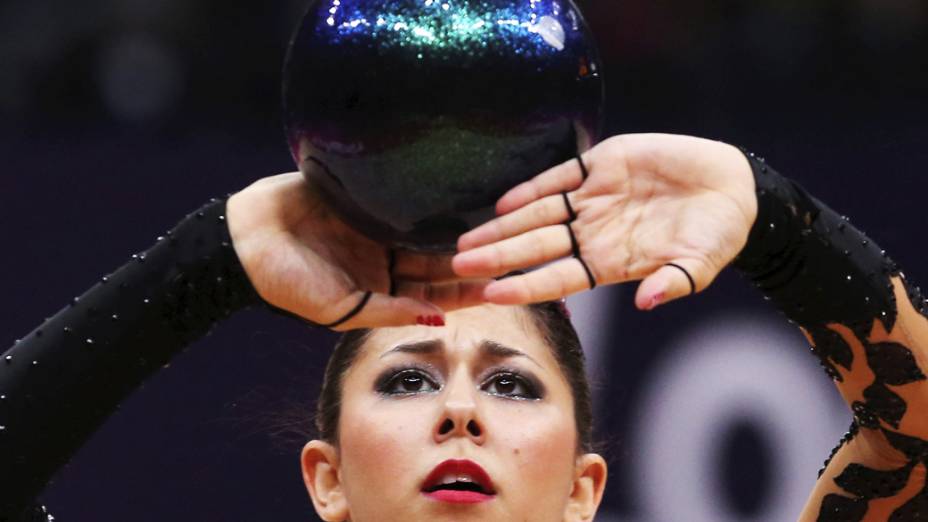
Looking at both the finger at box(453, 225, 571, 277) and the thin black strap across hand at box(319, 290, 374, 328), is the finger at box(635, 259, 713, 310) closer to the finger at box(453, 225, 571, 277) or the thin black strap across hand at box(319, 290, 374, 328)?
the finger at box(453, 225, 571, 277)

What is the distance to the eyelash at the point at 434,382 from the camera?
2080 mm

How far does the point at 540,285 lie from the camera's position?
4.96 feet

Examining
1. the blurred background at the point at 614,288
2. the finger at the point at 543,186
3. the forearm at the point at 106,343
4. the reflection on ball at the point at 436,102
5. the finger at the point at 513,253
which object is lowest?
the blurred background at the point at 614,288

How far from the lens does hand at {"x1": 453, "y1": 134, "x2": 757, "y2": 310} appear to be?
1515 mm

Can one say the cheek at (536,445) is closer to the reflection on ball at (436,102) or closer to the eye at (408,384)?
the eye at (408,384)

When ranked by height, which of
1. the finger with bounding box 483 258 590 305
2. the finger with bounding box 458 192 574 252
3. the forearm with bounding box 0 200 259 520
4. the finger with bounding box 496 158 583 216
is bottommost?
the forearm with bounding box 0 200 259 520

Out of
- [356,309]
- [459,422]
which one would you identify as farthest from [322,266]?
[459,422]

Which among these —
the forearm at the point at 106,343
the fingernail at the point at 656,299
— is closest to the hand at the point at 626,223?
the fingernail at the point at 656,299

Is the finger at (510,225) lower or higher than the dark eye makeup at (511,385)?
higher

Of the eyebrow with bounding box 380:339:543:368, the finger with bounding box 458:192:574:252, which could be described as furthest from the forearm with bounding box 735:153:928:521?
the eyebrow with bounding box 380:339:543:368

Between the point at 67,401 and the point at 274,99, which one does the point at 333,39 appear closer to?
the point at 67,401

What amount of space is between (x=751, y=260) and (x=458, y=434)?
436mm

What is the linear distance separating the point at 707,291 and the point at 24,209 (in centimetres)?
125

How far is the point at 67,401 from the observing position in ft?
5.90
